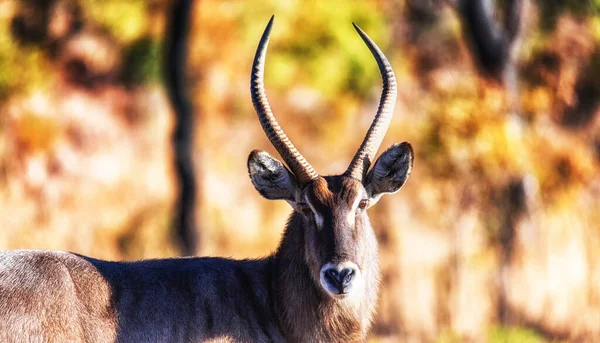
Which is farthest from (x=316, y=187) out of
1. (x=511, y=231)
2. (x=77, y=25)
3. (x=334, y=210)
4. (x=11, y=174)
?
(x=77, y=25)

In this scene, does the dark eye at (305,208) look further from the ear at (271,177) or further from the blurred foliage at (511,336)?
the blurred foliage at (511,336)

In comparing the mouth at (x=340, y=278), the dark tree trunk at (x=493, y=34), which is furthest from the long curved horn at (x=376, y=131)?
the dark tree trunk at (x=493, y=34)

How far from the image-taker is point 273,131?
7801mm

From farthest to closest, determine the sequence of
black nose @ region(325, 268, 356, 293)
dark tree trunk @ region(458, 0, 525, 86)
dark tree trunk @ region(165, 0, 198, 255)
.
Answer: dark tree trunk @ region(165, 0, 198, 255) → dark tree trunk @ region(458, 0, 525, 86) → black nose @ region(325, 268, 356, 293)

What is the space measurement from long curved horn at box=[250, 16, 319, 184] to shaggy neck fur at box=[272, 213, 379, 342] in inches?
15.4

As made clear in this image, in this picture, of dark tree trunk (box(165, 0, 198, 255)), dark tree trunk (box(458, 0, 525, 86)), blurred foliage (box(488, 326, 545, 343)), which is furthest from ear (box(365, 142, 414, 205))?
dark tree trunk (box(165, 0, 198, 255))

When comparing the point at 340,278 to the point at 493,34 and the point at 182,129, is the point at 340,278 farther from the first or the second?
the point at 182,129

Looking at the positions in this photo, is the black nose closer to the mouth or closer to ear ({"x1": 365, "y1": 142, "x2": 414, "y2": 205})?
the mouth

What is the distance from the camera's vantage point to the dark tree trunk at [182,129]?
1747 cm

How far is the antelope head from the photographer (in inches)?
289

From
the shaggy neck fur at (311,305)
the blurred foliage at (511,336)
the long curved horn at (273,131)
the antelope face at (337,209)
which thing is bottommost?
the blurred foliage at (511,336)

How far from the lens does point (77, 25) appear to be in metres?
23.2

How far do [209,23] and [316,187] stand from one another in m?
17.4

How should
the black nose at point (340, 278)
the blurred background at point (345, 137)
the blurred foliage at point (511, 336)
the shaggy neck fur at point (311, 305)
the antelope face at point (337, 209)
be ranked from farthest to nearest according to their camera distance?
the blurred background at point (345, 137)
the blurred foliage at point (511, 336)
the shaggy neck fur at point (311, 305)
the antelope face at point (337, 209)
the black nose at point (340, 278)
